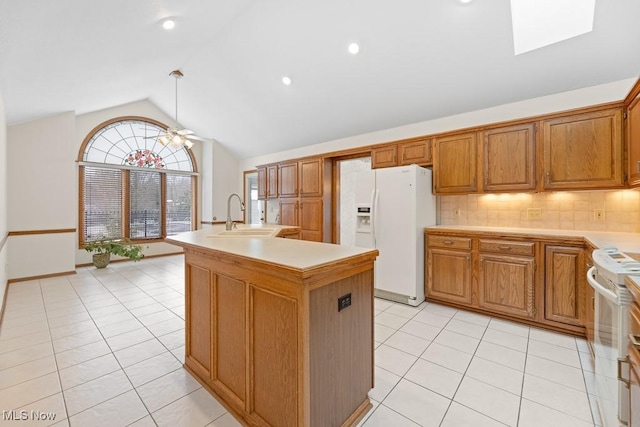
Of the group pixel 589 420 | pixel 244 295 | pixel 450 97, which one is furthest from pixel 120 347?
pixel 450 97

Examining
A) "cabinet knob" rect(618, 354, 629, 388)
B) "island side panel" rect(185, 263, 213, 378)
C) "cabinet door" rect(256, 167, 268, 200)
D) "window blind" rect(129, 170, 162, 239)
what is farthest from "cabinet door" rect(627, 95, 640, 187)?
"window blind" rect(129, 170, 162, 239)

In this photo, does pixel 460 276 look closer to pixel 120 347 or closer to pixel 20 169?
pixel 120 347

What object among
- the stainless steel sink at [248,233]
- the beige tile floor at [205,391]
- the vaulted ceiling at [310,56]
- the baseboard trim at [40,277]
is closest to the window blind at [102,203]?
the baseboard trim at [40,277]

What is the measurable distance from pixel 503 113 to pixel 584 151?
0.91 metres

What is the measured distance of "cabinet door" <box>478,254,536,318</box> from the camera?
2789 mm

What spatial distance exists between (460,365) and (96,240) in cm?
655

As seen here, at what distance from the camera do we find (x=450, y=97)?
3.40 m

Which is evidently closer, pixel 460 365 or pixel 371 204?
pixel 460 365

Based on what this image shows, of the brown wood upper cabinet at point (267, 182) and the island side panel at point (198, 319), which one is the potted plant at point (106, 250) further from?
the island side panel at point (198, 319)

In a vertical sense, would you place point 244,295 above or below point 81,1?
below

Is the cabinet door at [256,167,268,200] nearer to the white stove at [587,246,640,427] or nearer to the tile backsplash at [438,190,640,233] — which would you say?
the tile backsplash at [438,190,640,233]

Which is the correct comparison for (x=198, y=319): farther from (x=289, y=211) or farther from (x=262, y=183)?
(x=262, y=183)

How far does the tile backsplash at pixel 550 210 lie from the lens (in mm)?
2727

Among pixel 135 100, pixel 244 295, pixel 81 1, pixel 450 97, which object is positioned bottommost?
pixel 244 295
